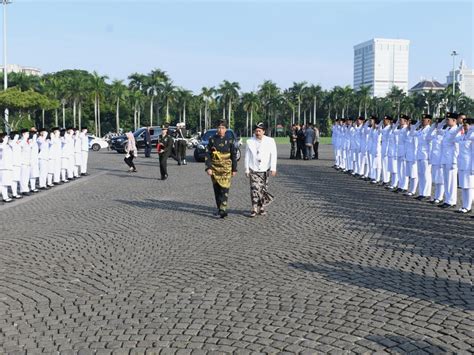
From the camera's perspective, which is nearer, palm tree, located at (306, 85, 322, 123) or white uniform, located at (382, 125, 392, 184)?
white uniform, located at (382, 125, 392, 184)

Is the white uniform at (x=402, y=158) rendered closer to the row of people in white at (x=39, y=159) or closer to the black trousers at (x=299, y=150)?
the row of people in white at (x=39, y=159)

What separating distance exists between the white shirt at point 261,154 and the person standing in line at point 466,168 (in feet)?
13.0

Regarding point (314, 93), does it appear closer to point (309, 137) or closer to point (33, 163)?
point (309, 137)

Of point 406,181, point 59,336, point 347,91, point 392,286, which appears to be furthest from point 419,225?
point 347,91

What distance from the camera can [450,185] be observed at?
484 inches

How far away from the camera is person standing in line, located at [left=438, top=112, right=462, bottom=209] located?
1221 centimetres

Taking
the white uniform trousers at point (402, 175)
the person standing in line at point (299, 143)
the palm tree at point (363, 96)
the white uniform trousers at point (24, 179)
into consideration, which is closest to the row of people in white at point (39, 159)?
the white uniform trousers at point (24, 179)

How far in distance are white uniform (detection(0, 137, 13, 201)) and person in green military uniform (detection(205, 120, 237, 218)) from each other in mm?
5547

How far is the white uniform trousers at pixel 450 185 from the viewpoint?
12.2 meters

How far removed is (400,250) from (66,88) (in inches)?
3086

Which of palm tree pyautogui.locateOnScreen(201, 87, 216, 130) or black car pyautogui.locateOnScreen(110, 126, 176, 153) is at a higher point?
palm tree pyautogui.locateOnScreen(201, 87, 216, 130)

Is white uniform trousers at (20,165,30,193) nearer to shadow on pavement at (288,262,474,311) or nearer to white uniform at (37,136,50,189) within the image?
white uniform at (37,136,50,189)

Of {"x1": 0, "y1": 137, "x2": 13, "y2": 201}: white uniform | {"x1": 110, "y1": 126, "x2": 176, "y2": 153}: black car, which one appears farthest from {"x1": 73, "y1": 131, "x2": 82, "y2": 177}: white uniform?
{"x1": 110, "y1": 126, "x2": 176, "y2": 153}: black car

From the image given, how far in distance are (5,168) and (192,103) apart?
91418mm
